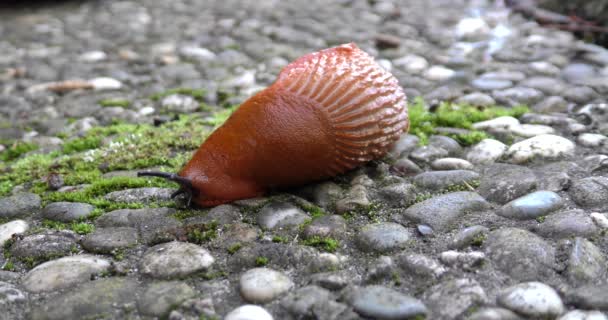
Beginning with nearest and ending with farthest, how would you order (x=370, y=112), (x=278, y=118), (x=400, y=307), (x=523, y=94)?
(x=400, y=307), (x=278, y=118), (x=370, y=112), (x=523, y=94)

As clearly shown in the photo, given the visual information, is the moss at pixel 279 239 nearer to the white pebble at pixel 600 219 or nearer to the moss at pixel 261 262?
the moss at pixel 261 262

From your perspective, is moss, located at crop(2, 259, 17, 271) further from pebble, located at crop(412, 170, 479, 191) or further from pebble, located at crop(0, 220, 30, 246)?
pebble, located at crop(412, 170, 479, 191)

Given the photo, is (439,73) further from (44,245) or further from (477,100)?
(44,245)

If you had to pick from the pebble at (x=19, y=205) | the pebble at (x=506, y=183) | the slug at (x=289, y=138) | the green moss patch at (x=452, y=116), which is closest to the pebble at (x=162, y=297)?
the slug at (x=289, y=138)

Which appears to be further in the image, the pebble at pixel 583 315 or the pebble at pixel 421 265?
the pebble at pixel 421 265

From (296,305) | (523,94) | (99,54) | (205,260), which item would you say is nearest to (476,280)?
(296,305)

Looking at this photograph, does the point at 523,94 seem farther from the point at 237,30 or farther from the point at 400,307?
the point at 237,30

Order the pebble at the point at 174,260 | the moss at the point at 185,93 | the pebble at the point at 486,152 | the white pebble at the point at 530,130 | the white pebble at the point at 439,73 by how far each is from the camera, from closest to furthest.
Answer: the pebble at the point at 174,260
the pebble at the point at 486,152
the white pebble at the point at 530,130
the moss at the point at 185,93
the white pebble at the point at 439,73
